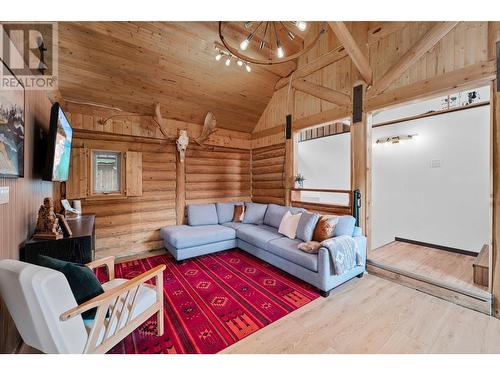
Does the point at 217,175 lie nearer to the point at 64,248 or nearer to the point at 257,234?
the point at 257,234

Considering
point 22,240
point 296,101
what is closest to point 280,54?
point 296,101

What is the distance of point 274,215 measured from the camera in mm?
4016

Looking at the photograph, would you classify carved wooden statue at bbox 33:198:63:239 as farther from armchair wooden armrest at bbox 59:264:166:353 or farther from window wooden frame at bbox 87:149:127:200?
window wooden frame at bbox 87:149:127:200

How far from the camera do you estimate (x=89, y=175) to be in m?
3.47

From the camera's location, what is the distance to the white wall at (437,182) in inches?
132

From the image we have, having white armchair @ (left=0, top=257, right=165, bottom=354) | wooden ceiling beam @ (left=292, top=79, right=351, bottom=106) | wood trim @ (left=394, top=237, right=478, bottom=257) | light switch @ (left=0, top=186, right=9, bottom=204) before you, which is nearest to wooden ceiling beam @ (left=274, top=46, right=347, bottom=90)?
wooden ceiling beam @ (left=292, top=79, right=351, bottom=106)

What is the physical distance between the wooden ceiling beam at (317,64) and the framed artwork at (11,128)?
3937 millimetres

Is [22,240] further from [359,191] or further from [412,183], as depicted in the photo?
[412,183]

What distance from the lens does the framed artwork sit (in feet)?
4.60

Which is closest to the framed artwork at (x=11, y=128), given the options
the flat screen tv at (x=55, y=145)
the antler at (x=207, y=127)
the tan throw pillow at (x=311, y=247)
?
the flat screen tv at (x=55, y=145)

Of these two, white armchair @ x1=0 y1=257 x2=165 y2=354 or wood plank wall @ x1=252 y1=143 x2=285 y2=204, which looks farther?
wood plank wall @ x1=252 y1=143 x2=285 y2=204

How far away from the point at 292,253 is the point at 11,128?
2.89m

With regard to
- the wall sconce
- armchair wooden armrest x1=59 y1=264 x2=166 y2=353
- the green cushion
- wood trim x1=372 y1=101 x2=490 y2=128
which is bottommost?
armchair wooden armrest x1=59 y1=264 x2=166 y2=353
